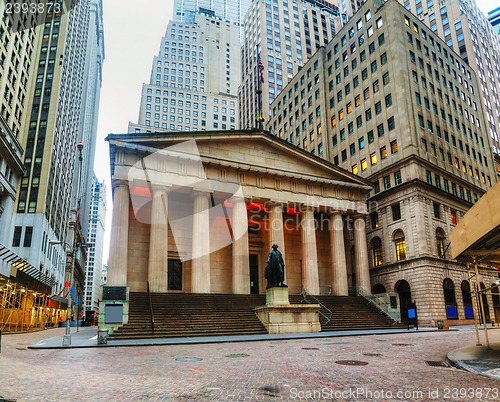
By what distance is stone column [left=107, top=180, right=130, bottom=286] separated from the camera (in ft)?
98.6

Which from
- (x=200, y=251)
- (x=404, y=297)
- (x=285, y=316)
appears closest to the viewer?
(x=285, y=316)

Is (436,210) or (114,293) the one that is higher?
(436,210)

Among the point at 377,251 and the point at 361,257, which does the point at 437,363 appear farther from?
the point at 377,251

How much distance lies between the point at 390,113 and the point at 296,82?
26.3m

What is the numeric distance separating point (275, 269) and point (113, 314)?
10.9 m

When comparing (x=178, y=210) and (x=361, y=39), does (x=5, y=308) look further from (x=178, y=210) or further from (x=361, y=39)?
(x=361, y=39)

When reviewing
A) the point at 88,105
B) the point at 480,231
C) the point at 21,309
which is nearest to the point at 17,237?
the point at 21,309

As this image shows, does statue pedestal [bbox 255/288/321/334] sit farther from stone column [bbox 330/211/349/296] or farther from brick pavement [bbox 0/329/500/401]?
brick pavement [bbox 0/329/500/401]

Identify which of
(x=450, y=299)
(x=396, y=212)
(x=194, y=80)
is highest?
(x=194, y=80)

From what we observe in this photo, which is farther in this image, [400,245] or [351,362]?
[400,245]

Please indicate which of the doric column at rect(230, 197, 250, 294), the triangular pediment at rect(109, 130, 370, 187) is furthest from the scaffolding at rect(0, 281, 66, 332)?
the doric column at rect(230, 197, 250, 294)

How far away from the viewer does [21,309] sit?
125 feet

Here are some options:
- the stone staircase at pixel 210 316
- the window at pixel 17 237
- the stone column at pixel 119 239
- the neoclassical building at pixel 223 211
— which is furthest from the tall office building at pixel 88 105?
the stone staircase at pixel 210 316

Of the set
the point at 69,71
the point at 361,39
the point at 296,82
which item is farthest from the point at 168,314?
the point at 69,71
